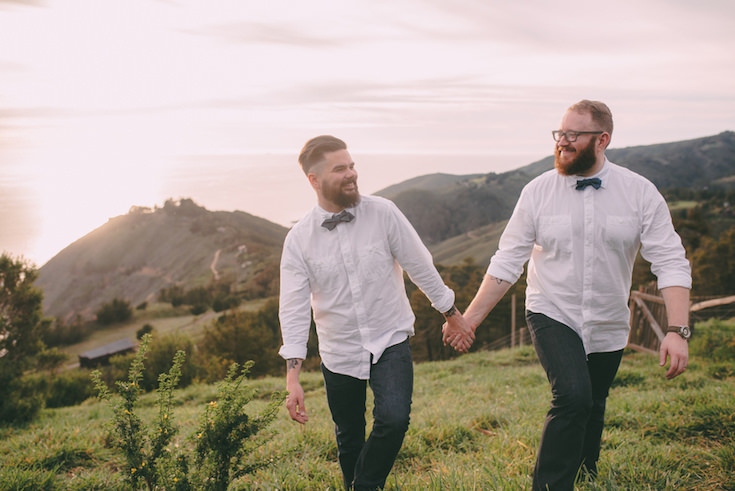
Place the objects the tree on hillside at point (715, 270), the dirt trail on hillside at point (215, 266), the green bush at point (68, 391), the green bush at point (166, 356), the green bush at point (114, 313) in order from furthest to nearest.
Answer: the dirt trail on hillside at point (215, 266)
the green bush at point (114, 313)
the tree on hillside at point (715, 270)
the green bush at point (68, 391)
the green bush at point (166, 356)

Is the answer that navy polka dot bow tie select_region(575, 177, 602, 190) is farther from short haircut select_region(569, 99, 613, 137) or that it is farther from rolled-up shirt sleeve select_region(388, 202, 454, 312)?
rolled-up shirt sleeve select_region(388, 202, 454, 312)

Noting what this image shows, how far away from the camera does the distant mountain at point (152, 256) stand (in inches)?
4508

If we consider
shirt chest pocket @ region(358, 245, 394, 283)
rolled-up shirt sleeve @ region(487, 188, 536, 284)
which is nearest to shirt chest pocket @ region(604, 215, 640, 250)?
A: rolled-up shirt sleeve @ region(487, 188, 536, 284)

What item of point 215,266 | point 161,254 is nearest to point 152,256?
point 161,254

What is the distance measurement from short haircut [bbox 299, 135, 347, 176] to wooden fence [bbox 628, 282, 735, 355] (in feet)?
31.7

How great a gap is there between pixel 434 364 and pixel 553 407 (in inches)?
390

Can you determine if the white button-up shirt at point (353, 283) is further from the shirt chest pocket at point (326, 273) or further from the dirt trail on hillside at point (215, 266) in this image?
the dirt trail on hillside at point (215, 266)

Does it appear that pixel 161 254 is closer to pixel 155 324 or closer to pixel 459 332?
pixel 155 324

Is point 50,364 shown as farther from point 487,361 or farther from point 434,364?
point 487,361

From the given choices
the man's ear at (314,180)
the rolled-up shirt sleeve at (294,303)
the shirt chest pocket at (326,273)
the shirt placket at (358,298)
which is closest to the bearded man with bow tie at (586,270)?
the shirt placket at (358,298)

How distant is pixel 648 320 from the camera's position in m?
10.6

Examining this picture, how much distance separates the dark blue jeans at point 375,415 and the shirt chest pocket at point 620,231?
1.49m

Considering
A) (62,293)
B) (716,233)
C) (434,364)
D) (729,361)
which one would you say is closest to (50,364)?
(434,364)

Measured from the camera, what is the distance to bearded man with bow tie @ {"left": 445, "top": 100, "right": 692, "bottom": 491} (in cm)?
283
